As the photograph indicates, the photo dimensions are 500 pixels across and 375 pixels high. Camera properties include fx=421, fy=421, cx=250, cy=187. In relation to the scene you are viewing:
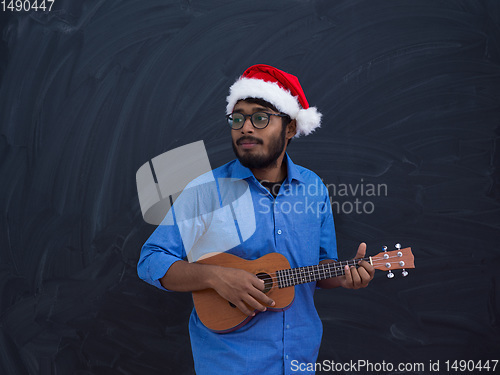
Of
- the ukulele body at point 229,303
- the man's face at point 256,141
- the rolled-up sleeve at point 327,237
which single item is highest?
the man's face at point 256,141

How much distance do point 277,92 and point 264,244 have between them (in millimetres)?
625

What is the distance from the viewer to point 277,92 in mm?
1735

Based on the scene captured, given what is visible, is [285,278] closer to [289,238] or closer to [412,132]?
[289,238]

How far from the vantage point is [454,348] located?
2268mm

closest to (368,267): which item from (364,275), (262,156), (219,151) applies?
(364,275)

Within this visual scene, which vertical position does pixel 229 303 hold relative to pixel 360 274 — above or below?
below

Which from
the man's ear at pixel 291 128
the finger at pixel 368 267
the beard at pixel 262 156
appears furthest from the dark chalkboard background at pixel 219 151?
the finger at pixel 368 267

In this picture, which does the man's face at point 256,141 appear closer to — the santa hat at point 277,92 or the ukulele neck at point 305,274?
the santa hat at point 277,92

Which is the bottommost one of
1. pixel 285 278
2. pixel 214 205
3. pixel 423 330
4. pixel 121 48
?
pixel 423 330

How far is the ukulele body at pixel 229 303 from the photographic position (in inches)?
63.2

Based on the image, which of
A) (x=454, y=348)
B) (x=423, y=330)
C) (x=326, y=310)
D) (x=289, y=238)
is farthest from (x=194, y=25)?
(x=454, y=348)

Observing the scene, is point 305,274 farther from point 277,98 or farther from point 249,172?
point 277,98

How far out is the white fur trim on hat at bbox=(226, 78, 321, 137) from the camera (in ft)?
5.64

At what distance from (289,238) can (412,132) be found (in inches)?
40.6
